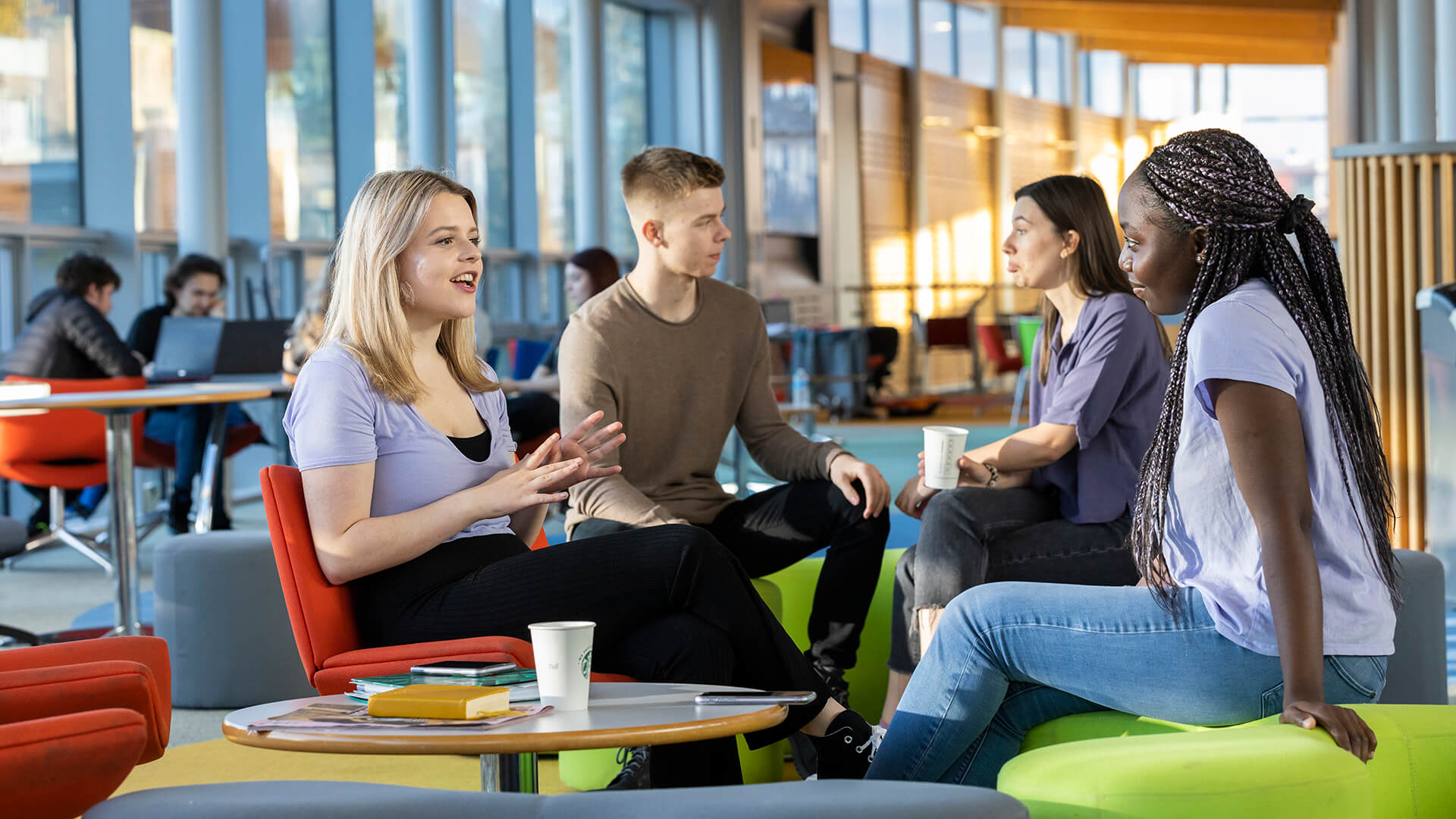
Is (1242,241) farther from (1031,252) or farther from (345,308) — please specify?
(345,308)

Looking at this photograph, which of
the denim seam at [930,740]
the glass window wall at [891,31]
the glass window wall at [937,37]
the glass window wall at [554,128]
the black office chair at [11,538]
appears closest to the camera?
the denim seam at [930,740]

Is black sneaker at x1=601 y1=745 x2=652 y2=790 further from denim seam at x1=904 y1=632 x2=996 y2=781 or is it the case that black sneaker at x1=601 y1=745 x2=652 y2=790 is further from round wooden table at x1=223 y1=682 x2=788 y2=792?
round wooden table at x1=223 y1=682 x2=788 y2=792

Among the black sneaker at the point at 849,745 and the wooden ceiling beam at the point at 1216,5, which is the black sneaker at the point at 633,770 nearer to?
the black sneaker at the point at 849,745

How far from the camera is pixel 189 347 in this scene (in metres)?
5.80

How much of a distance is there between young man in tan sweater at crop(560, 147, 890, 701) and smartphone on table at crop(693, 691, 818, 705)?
3.91ft

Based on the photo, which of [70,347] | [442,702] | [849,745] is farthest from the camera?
[70,347]

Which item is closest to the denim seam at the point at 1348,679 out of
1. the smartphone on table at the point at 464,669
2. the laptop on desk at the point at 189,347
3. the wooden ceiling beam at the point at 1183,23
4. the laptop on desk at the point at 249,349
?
the smartphone on table at the point at 464,669

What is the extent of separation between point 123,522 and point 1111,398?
2934 millimetres

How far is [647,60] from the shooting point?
48.5ft

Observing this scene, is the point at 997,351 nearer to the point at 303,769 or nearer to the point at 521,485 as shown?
the point at 303,769

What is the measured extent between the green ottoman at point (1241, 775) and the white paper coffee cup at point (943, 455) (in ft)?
3.49

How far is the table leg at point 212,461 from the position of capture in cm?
569

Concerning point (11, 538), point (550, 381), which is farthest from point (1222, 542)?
point (550, 381)

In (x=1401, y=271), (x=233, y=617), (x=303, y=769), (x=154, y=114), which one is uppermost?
(x=154, y=114)
